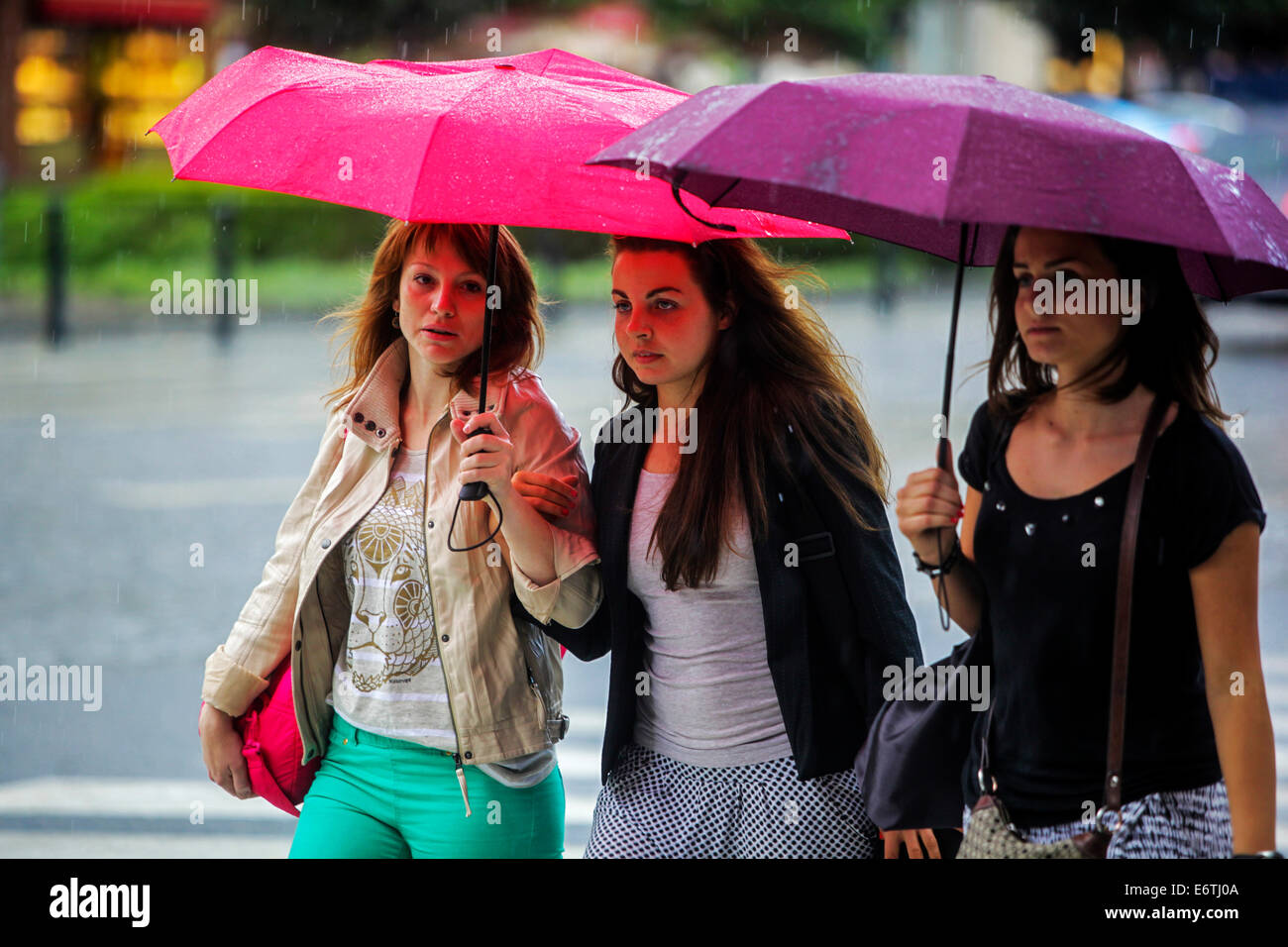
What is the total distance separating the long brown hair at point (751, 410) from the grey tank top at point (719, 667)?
0.05 meters

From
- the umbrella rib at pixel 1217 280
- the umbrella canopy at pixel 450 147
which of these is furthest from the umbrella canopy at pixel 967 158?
the umbrella canopy at pixel 450 147

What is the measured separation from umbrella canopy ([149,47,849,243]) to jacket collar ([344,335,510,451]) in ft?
1.28

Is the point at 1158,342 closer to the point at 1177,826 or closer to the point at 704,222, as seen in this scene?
the point at 1177,826

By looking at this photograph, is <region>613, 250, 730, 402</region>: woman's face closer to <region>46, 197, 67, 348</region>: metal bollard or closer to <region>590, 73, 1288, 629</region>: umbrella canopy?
<region>590, 73, 1288, 629</region>: umbrella canopy

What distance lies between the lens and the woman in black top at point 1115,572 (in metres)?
2.42

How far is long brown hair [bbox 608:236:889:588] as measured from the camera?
3.05 metres

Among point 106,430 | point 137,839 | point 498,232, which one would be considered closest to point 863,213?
point 498,232

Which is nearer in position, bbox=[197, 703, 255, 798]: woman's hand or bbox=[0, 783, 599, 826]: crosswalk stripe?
bbox=[197, 703, 255, 798]: woman's hand

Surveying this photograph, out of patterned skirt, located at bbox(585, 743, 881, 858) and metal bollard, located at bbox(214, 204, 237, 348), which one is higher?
metal bollard, located at bbox(214, 204, 237, 348)

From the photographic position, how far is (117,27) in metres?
30.9

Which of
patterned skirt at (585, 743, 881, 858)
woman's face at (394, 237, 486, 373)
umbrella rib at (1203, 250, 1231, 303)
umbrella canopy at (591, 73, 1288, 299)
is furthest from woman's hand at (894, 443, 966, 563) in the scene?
woman's face at (394, 237, 486, 373)

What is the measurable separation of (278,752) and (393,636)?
1.39 ft

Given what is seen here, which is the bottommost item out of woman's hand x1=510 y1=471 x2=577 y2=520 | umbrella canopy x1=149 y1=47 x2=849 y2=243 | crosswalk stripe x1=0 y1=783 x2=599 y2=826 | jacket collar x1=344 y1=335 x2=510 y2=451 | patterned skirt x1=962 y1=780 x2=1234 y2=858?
crosswalk stripe x1=0 y1=783 x2=599 y2=826

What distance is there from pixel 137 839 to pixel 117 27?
94.8 feet
